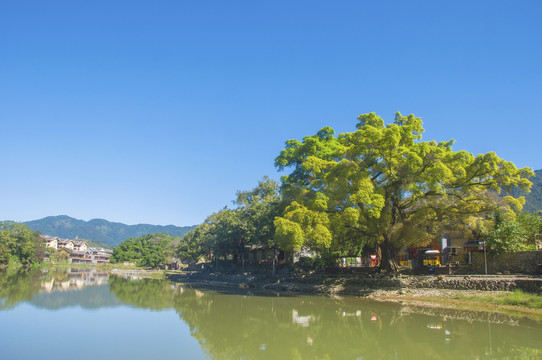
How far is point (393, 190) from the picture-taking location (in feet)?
72.2

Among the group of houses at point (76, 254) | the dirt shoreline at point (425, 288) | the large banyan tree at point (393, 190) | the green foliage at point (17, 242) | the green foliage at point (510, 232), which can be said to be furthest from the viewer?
the group of houses at point (76, 254)

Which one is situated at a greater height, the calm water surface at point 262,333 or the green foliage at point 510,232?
the green foliage at point 510,232

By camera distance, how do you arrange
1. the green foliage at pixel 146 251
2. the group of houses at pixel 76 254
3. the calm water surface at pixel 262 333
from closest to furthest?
the calm water surface at pixel 262 333 → the green foliage at pixel 146 251 → the group of houses at pixel 76 254

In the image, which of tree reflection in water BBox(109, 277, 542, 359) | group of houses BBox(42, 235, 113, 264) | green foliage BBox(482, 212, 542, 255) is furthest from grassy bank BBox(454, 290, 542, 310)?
group of houses BBox(42, 235, 113, 264)

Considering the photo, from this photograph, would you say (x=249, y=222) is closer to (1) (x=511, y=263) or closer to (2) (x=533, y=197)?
(1) (x=511, y=263)

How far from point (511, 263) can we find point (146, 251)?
222 ft

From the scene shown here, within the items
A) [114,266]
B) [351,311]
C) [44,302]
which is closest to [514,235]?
[351,311]

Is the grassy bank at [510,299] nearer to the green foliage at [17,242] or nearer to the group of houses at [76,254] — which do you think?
the green foliage at [17,242]

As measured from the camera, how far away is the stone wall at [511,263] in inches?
779

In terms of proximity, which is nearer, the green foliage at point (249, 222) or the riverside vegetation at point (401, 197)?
the riverside vegetation at point (401, 197)

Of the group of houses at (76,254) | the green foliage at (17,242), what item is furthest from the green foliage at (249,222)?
the group of houses at (76,254)

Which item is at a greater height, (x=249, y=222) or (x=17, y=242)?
(x=249, y=222)

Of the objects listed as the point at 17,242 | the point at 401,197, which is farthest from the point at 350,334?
the point at 17,242

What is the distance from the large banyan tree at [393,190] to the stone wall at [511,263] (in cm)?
274
